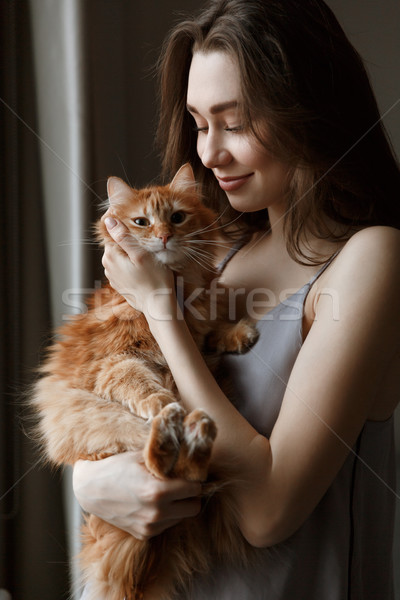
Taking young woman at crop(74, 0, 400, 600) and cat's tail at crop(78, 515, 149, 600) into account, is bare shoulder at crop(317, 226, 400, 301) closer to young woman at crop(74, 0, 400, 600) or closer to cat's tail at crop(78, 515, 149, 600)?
young woman at crop(74, 0, 400, 600)

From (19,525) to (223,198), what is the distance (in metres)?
1.37

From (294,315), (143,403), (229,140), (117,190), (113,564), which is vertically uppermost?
(229,140)

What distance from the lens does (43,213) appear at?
196 cm

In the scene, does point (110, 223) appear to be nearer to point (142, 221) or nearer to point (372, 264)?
point (142, 221)

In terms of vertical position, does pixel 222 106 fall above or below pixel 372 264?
above

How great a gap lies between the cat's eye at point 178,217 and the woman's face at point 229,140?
0.18 m

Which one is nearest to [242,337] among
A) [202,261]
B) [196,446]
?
[202,261]

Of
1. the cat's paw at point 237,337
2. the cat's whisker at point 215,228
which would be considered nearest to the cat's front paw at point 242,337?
the cat's paw at point 237,337

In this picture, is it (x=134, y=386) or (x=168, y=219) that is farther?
(x=168, y=219)

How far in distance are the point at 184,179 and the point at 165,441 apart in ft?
2.55

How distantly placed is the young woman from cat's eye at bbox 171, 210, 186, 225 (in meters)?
0.18

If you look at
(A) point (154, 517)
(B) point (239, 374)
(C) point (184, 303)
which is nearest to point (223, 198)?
(C) point (184, 303)

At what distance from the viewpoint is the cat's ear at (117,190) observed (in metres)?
1.39

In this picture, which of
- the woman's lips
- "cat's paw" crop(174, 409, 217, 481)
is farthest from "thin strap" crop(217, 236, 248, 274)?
"cat's paw" crop(174, 409, 217, 481)
